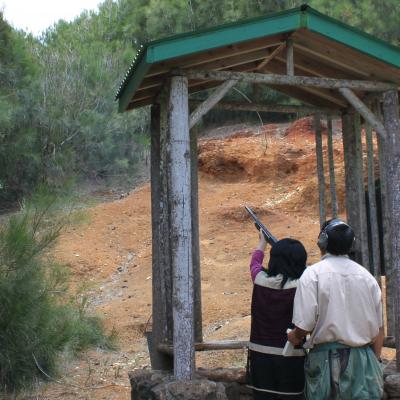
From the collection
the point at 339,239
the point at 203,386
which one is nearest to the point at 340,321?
the point at 339,239

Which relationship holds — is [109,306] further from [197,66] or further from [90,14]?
[90,14]

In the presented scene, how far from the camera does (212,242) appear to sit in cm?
1536

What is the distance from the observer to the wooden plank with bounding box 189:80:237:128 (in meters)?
5.69

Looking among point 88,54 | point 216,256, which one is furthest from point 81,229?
point 88,54

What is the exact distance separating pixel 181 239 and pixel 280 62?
2.31 m

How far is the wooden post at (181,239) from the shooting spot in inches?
217

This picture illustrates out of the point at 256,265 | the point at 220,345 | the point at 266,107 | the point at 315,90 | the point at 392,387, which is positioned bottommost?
the point at 392,387

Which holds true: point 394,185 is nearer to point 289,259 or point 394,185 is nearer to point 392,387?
point 392,387

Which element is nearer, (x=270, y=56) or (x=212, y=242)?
(x=270, y=56)

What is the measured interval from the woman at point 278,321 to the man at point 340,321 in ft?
1.07

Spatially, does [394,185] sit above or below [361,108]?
below

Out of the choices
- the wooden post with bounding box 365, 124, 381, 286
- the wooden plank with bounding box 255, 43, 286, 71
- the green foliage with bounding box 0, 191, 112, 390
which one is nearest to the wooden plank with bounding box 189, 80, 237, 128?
the wooden plank with bounding box 255, 43, 286, 71

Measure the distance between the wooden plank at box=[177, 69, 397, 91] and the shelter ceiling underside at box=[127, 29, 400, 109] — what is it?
101 mm

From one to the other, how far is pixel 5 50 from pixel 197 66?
11.4m
